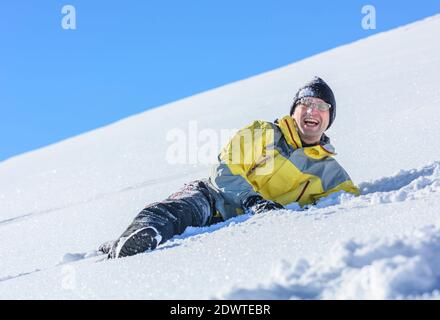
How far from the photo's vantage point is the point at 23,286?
2346mm

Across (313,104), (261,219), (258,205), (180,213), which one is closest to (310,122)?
(313,104)

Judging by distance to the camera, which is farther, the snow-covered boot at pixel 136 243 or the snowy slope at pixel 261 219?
the snow-covered boot at pixel 136 243

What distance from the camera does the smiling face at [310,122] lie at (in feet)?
11.9

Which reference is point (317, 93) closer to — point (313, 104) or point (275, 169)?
point (313, 104)

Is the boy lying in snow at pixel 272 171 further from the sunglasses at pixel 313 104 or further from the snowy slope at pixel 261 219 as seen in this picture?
the snowy slope at pixel 261 219

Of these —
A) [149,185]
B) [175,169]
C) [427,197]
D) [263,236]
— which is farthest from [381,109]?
[263,236]

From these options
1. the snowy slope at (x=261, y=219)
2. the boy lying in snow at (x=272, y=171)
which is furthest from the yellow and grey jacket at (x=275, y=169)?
the snowy slope at (x=261, y=219)

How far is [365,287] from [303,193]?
1.95 meters

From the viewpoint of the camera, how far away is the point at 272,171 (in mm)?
3512

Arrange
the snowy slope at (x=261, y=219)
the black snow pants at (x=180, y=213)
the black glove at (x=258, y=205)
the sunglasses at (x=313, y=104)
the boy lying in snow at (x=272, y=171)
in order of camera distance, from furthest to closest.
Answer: the sunglasses at (x=313, y=104)
the boy lying in snow at (x=272, y=171)
the black glove at (x=258, y=205)
the black snow pants at (x=180, y=213)
the snowy slope at (x=261, y=219)

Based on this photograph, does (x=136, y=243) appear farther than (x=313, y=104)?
No

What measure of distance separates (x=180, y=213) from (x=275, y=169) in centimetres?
63

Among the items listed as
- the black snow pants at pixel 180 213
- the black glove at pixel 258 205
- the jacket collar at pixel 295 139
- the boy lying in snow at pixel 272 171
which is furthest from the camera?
the jacket collar at pixel 295 139

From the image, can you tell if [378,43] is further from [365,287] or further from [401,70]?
[365,287]
